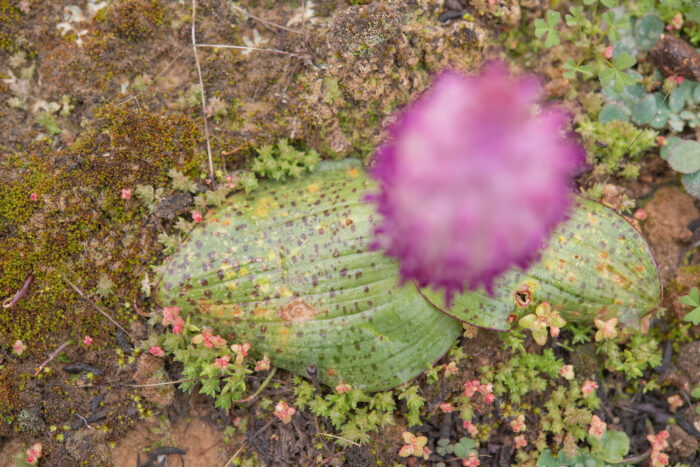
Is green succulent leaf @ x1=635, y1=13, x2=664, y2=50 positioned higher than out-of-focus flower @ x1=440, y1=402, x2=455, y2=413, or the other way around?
green succulent leaf @ x1=635, y1=13, x2=664, y2=50

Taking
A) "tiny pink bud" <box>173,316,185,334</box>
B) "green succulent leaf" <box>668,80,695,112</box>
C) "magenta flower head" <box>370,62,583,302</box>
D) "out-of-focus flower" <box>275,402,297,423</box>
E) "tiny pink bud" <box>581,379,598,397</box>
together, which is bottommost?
"tiny pink bud" <box>581,379,598,397</box>

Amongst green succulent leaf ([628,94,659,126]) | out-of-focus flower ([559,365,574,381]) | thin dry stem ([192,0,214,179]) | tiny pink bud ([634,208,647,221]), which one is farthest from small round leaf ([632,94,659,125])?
thin dry stem ([192,0,214,179])

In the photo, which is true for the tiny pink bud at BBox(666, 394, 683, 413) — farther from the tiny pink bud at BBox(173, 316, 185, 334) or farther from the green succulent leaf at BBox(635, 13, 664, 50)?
the tiny pink bud at BBox(173, 316, 185, 334)

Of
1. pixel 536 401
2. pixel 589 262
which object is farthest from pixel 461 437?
pixel 589 262

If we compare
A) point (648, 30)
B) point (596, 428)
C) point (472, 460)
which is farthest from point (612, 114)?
point (472, 460)

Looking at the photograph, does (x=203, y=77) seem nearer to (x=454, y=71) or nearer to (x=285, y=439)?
(x=454, y=71)

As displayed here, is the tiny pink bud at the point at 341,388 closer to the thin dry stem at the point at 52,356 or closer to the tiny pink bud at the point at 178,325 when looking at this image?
the tiny pink bud at the point at 178,325

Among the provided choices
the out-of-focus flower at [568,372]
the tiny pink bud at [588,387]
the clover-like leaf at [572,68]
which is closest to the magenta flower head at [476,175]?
the out-of-focus flower at [568,372]

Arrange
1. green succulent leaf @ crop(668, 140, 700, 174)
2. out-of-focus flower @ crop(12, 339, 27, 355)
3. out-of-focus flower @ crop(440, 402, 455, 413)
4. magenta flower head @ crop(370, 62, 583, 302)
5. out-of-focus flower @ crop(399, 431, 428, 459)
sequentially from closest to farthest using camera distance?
1. magenta flower head @ crop(370, 62, 583, 302)
2. out-of-focus flower @ crop(399, 431, 428, 459)
3. out-of-focus flower @ crop(12, 339, 27, 355)
4. out-of-focus flower @ crop(440, 402, 455, 413)
5. green succulent leaf @ crop(668, 140, 700, 174)
